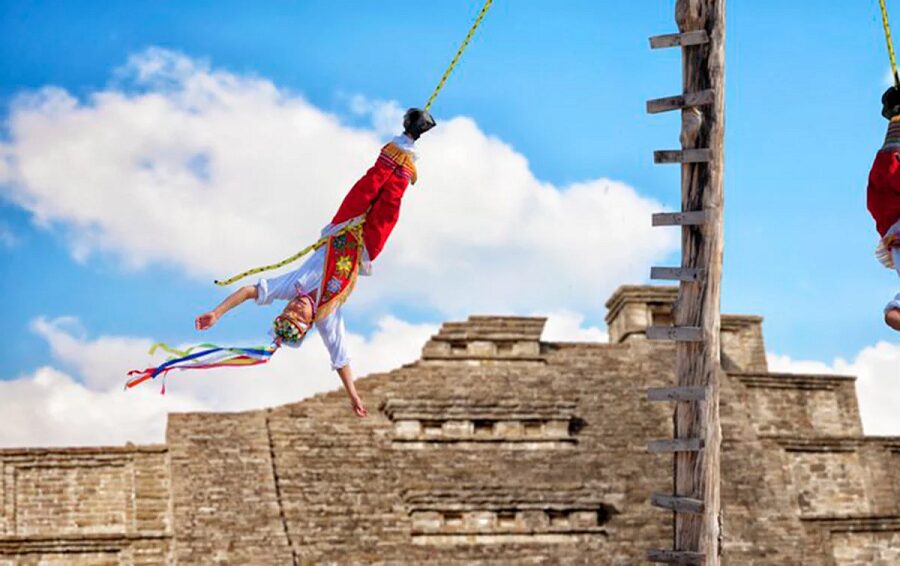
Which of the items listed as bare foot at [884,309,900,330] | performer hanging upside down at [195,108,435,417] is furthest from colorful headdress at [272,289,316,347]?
bare foot at [884,309,900,330]

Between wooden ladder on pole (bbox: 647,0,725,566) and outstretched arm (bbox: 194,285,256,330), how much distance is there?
2.83 m

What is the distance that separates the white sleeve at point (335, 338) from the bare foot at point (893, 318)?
10.2 feet

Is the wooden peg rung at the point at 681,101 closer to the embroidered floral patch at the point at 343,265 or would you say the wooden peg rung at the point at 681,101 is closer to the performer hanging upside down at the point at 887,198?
the performer hanging upside down at the point at 887,198

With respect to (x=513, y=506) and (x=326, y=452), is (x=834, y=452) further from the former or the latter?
(x=326, y=452)

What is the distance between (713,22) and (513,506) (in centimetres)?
1288

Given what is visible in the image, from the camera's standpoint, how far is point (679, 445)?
10195 mm

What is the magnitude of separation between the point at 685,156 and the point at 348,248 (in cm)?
267

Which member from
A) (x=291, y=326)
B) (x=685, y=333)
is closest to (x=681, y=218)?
(x=685, y=333)

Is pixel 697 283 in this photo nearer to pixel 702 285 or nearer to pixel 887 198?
pixel 702 285

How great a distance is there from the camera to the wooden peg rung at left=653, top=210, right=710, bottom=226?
1025 centimetres

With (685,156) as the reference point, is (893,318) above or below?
below

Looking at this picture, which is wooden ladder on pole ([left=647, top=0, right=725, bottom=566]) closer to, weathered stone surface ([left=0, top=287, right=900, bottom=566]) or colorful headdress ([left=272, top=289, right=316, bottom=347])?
colorful headdress ([left=272, top=289, right=316, bottom=347])

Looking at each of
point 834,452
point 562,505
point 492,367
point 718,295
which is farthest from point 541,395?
point 718,295

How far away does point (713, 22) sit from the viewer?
411 inches
